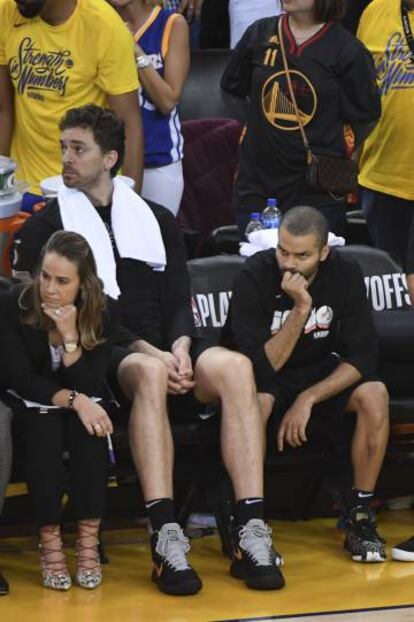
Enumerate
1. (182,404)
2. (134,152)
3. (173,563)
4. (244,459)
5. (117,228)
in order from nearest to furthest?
1. (173,563)
2. (244,459)
3. (182,404)
4. (117,228)
5. (134,152)

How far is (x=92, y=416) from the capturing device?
607 centimetres

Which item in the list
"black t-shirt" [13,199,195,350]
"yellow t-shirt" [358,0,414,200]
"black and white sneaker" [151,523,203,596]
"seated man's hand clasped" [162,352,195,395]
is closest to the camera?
"black and white sneaker" [151,523,203,596]

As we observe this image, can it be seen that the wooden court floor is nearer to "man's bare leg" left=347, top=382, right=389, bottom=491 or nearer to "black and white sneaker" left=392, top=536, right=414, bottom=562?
"black and white sneaker" left=392, top=536, right=414, bottom=562

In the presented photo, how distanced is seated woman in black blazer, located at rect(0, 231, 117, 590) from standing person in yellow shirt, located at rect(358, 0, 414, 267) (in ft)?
6.71

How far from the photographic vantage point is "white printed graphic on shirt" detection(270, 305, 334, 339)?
6.66 metres

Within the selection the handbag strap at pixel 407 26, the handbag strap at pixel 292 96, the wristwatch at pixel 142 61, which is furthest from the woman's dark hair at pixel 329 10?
the wristwatch at pixel 142 61

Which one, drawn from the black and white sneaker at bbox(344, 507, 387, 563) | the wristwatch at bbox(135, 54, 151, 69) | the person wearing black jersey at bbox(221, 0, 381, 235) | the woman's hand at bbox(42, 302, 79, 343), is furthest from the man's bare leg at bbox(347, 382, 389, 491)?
the wristwatch at bbox(135, 54, 151, 69)

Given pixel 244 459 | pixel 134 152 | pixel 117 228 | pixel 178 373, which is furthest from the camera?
pixel 134 152

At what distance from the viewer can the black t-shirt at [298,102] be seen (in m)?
7.55

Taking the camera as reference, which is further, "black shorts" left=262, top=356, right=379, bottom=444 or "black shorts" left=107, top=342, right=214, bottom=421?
"black shorts" left=262, top=356, right=379, bottom=444

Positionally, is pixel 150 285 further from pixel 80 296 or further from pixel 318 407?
pixel 318 407

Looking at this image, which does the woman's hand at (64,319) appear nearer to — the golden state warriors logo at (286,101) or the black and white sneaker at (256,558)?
the black and white sneaker at (256,558)

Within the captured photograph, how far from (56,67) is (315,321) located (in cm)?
164

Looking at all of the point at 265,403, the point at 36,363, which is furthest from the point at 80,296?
the point at 265,403
